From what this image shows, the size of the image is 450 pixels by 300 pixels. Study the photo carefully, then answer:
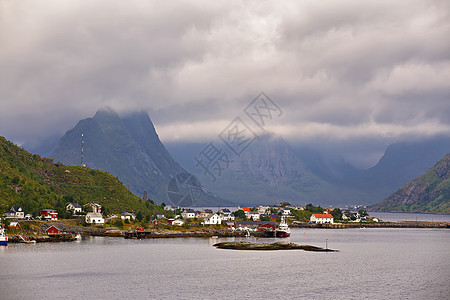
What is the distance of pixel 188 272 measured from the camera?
281 ft

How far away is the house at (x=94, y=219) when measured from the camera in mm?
165700

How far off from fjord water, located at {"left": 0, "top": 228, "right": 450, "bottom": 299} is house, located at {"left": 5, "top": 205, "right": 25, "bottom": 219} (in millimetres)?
31557

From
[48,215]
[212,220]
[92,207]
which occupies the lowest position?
[212,220]

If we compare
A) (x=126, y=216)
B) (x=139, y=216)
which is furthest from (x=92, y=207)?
(x=139, y=216)

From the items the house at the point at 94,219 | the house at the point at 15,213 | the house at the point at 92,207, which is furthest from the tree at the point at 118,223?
the house at the point at 15,213

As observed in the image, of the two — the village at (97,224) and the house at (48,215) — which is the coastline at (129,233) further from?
the house at (48,215)

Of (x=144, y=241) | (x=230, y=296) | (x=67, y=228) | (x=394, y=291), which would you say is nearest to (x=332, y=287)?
(x=394, y=291)

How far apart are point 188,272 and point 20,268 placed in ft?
89.6

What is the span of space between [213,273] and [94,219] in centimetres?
9138

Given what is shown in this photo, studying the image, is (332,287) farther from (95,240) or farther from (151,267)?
(95,240)

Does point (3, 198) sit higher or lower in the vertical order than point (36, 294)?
higher

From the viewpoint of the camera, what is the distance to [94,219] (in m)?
167

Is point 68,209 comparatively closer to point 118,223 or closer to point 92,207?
point 92,207

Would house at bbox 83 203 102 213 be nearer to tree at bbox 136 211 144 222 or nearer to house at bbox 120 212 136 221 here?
house at bbox 120 212 136 221
